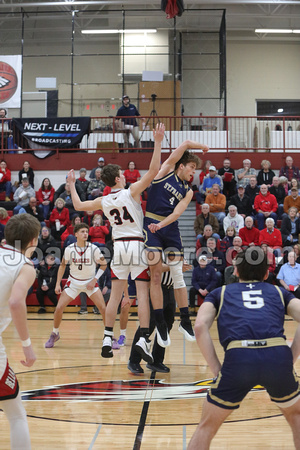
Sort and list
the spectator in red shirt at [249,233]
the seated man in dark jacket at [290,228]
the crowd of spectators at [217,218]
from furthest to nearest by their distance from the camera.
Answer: the seated man in dark jacket at [290,228] < the spectator in red shirt at [249,233] < the crowd of spectators at [217,218]

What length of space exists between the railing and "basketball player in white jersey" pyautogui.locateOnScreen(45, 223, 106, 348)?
9596 mm

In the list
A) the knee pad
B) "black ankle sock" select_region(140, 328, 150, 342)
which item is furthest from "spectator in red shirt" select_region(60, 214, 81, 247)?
"black ankle sock" select_region(140, 328, 150, 342)

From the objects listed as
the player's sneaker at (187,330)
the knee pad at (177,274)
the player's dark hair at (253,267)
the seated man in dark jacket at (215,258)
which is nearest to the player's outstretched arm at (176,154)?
the knee pad at (177,274)

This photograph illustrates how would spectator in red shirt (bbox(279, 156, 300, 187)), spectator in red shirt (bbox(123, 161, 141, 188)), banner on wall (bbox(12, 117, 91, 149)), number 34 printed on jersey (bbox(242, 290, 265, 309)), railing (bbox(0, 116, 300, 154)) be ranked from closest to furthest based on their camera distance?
1. number 34 printed on jersey (bbox(242, 290, 265, 309))
2. spectator in red shirt (bbox(123, 161, 141, 188))
3. spectator in red shirt (bbox(279, 156, 300, 187))
4. banner on wall (bbox(12, 117, 91, 149))
5. railing (bbox(0, 116, 300, 154))

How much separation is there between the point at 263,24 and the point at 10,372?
2452 centimetres

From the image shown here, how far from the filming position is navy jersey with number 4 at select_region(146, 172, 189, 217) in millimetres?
6535

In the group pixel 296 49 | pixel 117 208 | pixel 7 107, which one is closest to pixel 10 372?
pixel 117 208

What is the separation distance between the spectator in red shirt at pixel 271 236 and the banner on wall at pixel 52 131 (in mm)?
7761

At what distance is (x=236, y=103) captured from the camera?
25938 mm

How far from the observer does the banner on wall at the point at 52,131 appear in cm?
1884

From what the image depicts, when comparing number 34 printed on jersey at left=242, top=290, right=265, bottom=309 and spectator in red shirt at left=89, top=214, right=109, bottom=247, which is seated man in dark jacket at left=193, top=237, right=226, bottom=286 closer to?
spectator in red shirt at left=89, top=214, right=109, bottom=247

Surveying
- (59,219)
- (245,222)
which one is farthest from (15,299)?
(59,219)

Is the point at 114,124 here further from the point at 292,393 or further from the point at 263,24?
the point at 292,393

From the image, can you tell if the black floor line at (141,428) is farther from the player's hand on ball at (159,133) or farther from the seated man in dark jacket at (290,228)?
the seated man in dark jacket at (290,228)
